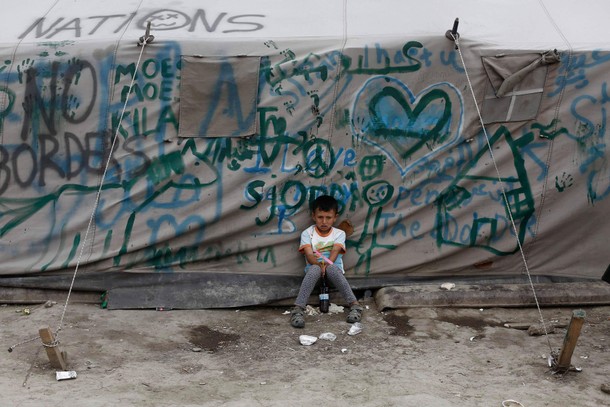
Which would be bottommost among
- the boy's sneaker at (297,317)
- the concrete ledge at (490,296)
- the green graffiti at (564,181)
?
the boy's sneaker at (297,317)

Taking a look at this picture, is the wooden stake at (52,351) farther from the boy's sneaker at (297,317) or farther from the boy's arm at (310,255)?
the boy's arm at (310,255)

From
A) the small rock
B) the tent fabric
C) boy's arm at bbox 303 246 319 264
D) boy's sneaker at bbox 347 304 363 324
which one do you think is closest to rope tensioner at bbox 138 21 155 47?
the tent fabric

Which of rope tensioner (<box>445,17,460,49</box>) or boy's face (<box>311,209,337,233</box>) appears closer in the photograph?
rope tensioner (<box>445,17,460,49</box>)

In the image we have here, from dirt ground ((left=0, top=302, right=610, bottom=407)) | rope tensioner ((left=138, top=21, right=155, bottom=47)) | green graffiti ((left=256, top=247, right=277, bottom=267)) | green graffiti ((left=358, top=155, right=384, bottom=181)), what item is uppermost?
rope tensioner ((left=138, top=21, right=155, bottom=47))

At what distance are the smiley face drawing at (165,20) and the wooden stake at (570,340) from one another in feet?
11.3

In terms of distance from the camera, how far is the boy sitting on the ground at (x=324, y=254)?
6727 millimetres

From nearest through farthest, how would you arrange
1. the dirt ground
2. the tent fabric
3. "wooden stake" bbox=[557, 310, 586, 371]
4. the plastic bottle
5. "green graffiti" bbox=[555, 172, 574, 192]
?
the dirt ground → "wooden stake" bbox=[557, 310, 586, 371] → the tent fabric → the plastic bottle → "green graffiti" bbox=[555, 172, 574, 192]

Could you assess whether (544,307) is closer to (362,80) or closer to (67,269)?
(362,80)

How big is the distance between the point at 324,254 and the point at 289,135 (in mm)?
917

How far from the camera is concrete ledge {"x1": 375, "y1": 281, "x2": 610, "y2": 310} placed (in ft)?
22.6

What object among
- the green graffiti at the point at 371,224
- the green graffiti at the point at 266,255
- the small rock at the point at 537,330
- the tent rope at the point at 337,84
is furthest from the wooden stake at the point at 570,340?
the green graffiti at the point at 266,255

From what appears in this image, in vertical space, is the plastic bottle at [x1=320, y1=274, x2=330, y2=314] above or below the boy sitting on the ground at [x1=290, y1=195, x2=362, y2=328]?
below

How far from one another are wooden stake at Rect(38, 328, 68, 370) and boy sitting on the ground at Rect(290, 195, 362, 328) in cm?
167

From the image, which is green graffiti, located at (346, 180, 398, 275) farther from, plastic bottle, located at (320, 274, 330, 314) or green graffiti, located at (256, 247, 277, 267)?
green graffiti, located at (256, 247, 277, 267)
